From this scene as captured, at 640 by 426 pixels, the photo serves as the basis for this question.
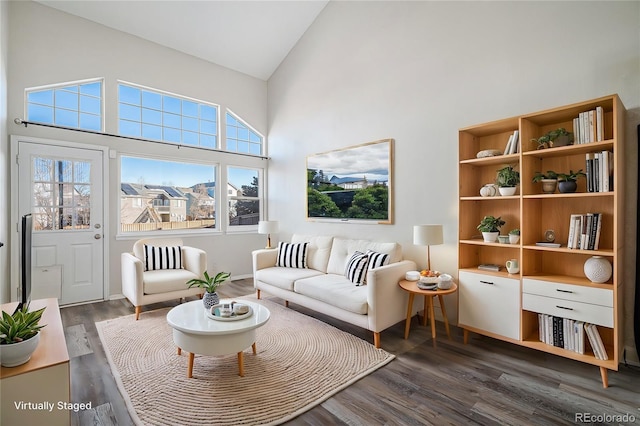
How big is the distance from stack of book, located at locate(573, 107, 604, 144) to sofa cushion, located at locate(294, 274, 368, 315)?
2.12 m

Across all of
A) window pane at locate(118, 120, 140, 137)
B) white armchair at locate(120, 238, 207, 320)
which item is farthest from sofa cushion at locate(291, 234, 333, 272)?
window pane at locate(118, 120, 140, 137)

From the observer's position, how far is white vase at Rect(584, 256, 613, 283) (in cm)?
222

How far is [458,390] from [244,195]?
4.50m

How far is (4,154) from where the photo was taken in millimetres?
3404

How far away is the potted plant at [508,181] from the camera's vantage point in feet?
8.86

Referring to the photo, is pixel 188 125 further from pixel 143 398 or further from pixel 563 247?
pixel 563 247

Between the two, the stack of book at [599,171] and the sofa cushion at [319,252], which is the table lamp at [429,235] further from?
the sofa cushion at [319,252]

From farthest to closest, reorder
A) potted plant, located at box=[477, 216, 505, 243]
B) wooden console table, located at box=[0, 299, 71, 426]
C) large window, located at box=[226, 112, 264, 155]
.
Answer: large window, located at box=[226, 112, 264, 155]
potted plant, located at box=[477, 216, 505, 243]
wooden console table, located at box=[0, 299, 71, 426]

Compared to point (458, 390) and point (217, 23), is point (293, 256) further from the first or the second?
point (217, 23)

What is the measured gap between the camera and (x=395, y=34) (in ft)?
12.3

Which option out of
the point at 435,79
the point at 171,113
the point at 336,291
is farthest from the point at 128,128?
the point at 435,79

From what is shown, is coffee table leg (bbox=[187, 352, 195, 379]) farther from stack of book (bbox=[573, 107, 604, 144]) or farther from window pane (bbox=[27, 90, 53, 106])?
window pane (bbox=[27, 90, 53, 106])

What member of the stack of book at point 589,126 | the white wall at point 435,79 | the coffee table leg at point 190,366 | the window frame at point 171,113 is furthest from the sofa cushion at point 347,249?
the window frame at point 171,113

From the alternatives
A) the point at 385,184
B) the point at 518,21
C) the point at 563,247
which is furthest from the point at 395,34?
the point at 563,247
